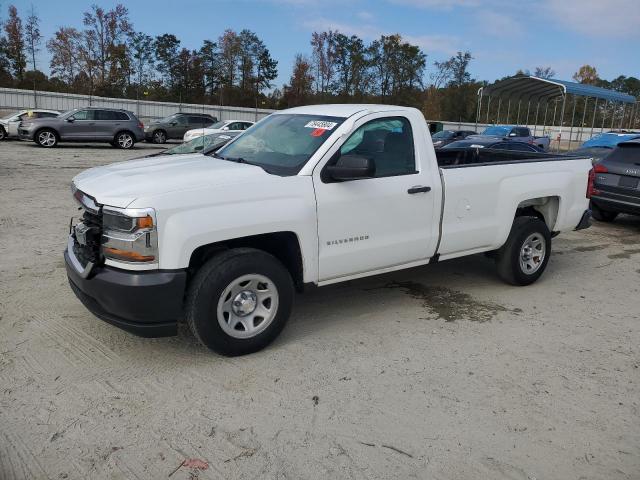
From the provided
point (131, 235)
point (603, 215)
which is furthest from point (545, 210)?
point (603, 215)

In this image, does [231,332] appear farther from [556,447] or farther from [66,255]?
[556,447]

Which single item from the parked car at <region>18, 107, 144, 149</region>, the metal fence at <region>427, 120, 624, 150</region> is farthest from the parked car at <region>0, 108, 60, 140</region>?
the metal fence at <region>427, 120, 624, 150</region>

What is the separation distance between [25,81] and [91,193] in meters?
55.9

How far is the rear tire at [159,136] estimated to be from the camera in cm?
2841

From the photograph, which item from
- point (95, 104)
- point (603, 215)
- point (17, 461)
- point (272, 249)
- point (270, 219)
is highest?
point (95, 104)

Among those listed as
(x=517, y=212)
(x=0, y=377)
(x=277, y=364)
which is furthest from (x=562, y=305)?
(x=0, y=377)

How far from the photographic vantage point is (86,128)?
2272cm

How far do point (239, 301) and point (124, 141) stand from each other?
22.0 meters

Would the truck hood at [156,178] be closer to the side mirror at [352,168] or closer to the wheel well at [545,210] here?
the side mirror at [352,168]

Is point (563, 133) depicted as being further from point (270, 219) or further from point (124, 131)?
point (270, 219)

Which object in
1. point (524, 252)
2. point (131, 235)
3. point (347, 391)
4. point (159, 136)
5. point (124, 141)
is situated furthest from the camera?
point (159, 136)

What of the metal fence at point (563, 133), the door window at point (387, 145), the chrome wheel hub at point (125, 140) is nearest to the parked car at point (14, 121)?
the chrome wheel hub at point (125, 140)

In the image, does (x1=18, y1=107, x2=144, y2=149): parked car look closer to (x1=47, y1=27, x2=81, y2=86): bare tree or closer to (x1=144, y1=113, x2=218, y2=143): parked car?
(x1=144, y1=113, x2=218, y2=143): parked car

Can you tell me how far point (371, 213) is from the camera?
4477mm
